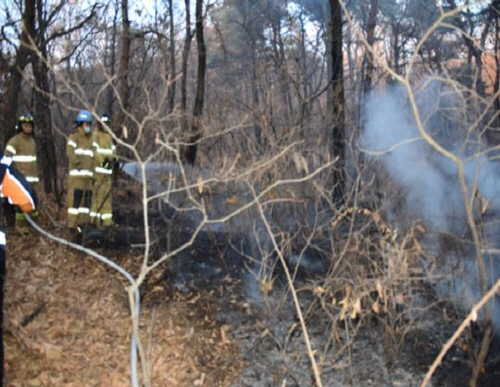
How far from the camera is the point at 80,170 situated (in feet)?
27.6

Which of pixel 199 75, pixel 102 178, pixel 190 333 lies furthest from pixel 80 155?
pixel 199 75

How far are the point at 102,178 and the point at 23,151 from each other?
1.23 meters

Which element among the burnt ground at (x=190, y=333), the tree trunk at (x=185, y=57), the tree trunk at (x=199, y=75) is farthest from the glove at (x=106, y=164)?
the tree trunk at (x=199, y=75)

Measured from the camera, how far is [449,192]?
41.8 feet

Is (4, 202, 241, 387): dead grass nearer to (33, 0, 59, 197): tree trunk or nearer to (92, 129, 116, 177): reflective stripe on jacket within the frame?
(92, 129, 116, 177): reflective stripe on jacket

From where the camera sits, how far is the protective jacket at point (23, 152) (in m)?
8.09

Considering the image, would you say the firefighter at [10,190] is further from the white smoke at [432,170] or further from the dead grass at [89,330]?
the white smoke at [432,170]

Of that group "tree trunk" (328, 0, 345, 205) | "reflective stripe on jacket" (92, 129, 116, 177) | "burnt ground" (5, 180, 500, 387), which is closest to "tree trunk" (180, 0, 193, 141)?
"reflective stripe on jacket" (92, 129, 116, 177)

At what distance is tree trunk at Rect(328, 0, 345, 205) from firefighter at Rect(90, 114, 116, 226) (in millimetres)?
3691

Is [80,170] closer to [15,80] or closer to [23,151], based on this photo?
[23,151]

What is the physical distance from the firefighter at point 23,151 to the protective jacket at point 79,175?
55cm

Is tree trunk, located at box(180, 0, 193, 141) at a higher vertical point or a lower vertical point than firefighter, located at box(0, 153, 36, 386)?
higher

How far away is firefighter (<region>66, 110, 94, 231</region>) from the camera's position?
327 inches

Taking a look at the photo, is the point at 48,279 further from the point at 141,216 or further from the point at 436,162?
the point at 436,162
